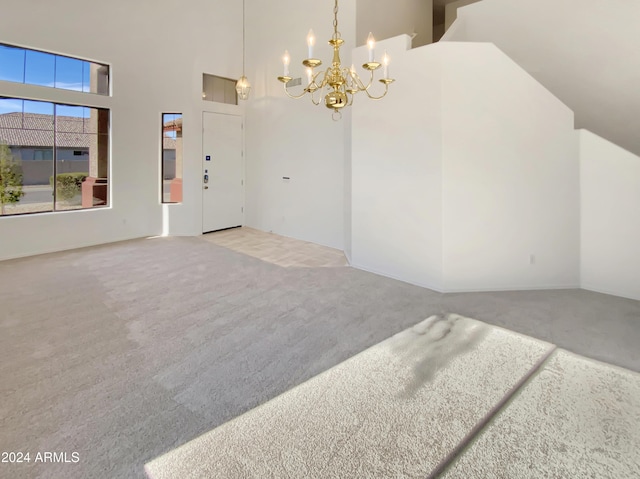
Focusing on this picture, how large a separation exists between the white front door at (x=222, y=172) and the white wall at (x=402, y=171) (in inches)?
156

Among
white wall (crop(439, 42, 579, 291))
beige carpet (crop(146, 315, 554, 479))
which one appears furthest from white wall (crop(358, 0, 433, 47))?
beige carpet (crop(146, 315, 554, 479))

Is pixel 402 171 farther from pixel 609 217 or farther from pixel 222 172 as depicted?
pixel 222 172

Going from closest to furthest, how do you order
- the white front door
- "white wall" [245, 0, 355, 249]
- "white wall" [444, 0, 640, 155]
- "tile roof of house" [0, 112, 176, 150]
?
1. "white wall" [444, 0, 640, 155]
2. "tile roof of house" [0, 112, 176, 150]
3. "white wall" [245, 0, 355, 249]
4. the white front door

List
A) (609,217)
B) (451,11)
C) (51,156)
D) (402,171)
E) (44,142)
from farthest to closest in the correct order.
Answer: (451,11), (51,156), (44,142), (402,171), (609,217)

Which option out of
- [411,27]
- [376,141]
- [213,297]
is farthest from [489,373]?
[411,27]

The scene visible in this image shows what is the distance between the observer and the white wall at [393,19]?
242 inches

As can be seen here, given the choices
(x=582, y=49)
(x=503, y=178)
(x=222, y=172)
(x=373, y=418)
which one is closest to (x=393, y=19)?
(x=582, y=49)

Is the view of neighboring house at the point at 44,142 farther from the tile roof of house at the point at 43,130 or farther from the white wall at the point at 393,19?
the white wall at the point at 393,19

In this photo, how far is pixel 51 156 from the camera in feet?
20.8

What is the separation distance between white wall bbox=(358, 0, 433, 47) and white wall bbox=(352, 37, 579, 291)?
1.65m

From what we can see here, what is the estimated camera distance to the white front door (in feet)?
26.8

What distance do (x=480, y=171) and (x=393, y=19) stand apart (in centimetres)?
427

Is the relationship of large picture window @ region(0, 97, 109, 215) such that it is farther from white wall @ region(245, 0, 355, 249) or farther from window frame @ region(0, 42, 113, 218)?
white wall @ region(245, 0, 355, 249)

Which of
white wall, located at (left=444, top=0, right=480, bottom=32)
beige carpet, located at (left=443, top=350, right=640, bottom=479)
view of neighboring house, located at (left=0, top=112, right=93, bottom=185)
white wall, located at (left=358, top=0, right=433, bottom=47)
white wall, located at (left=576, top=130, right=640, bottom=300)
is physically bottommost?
beige carpet, located at (left=443, top=350, right=640, bottom=479)
